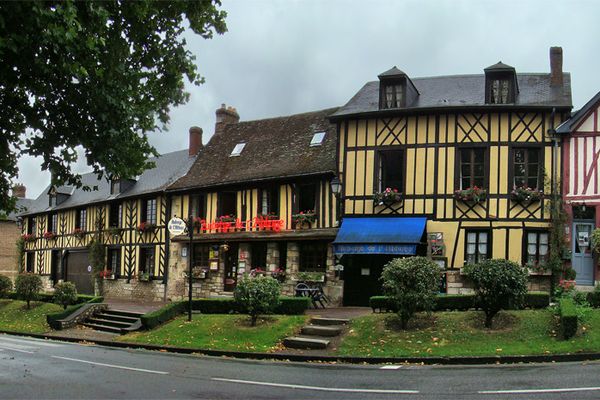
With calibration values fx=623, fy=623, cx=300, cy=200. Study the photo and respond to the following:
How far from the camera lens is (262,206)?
2378 centimetres

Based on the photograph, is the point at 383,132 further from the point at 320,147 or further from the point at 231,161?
the point at 231,161

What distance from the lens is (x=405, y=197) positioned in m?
20.5

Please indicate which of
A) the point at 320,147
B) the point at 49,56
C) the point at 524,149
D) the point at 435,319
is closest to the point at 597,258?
the point at 524,149

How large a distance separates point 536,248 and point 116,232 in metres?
19.7

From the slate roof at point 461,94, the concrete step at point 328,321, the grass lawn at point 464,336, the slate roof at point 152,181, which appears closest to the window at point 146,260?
the slate roof at point 152,181

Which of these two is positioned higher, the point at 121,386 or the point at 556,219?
the point at 556,219

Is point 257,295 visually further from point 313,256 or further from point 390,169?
point 390,169

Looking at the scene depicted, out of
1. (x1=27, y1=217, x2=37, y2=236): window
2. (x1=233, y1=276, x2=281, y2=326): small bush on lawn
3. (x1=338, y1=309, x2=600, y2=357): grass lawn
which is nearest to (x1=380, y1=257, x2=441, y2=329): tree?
(x1=338, y1=309, x2=600, y2=357): grass lawn

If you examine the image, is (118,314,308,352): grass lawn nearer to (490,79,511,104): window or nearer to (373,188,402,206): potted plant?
(373,188,402,206): potted plant

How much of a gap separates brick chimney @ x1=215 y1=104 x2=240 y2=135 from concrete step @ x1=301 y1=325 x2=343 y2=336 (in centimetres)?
1651

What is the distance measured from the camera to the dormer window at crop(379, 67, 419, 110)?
20906 mm

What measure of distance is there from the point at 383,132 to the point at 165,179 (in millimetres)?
12106

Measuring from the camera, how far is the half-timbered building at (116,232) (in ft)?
91.6

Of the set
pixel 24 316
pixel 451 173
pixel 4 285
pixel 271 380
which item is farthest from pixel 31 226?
pixel 271 380
